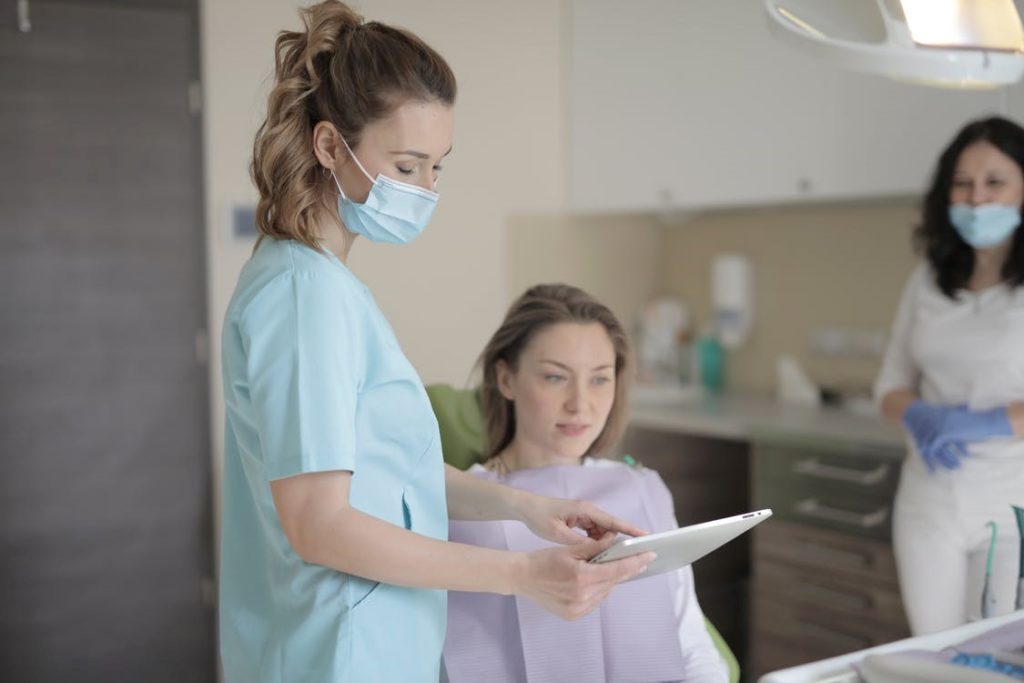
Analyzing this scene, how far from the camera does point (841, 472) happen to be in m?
2.78

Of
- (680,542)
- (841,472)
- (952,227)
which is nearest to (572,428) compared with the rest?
(680,542)

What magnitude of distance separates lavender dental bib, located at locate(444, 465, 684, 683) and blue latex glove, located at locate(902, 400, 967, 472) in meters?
0.79

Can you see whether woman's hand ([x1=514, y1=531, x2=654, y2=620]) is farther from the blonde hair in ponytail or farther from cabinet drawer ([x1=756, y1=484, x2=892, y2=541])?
cabinet drawer ([x1=756, y1=484, x2=892, y2=541])

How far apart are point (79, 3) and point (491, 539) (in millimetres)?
1926

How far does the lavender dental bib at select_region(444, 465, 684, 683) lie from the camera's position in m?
1.71

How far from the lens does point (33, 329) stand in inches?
113

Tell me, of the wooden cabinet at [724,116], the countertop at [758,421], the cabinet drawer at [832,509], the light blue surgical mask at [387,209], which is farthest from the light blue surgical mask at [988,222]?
the light blue surgical mask at [387,209]

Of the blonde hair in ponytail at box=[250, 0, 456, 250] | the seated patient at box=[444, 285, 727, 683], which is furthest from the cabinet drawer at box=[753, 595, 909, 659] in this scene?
the blonde hair in ponytail at box=[250, 0, 456, 250]

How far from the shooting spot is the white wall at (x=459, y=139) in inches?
106

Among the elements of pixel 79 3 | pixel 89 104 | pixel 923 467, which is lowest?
pixel 923 467

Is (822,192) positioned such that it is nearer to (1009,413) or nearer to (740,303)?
(740,303)

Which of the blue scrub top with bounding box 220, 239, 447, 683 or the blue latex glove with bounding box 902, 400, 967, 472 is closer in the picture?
the blue scrub top with bounding box 220, 239, 447, 683

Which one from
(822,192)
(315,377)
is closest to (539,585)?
(315,377)

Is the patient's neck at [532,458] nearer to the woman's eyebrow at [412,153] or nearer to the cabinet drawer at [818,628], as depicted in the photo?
the woman's eyebrow at [412,153]
